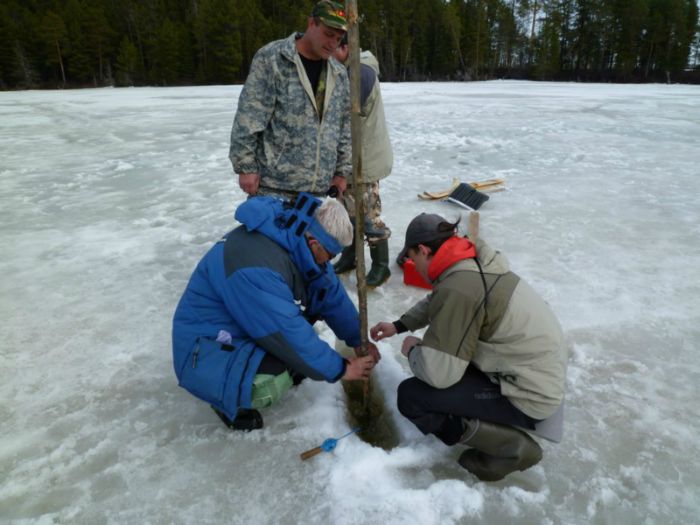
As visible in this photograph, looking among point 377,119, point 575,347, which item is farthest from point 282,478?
point 377,119

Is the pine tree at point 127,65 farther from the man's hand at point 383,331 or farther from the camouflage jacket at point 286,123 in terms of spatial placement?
the man's hand at point 383,331

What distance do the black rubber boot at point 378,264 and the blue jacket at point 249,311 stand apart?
1.36 m

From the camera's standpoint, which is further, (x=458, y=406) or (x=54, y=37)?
(x=54, y=37)

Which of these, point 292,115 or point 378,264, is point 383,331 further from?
point 292,115

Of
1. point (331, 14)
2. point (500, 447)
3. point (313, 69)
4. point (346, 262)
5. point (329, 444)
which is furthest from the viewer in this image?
point (346, 262)

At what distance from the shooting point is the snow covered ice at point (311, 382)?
5.77 feet

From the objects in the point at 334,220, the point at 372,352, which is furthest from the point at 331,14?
the point at 372,352

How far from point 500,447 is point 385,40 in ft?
153

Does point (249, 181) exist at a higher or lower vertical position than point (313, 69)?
lower

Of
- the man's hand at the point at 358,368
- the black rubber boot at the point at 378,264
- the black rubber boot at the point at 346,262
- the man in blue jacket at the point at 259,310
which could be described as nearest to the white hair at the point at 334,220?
the man in blue jacket at the point at 259,310

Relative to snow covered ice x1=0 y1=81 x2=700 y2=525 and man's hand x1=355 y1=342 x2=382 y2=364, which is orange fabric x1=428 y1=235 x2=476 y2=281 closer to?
man's hand x1=355 y1=342 x2=382 y2=364

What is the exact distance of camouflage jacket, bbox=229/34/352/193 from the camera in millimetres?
2424

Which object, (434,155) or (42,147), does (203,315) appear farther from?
(42,147)

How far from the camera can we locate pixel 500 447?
1.76 meters
